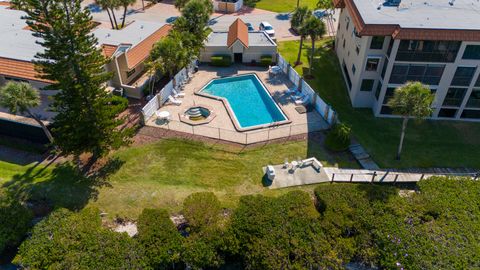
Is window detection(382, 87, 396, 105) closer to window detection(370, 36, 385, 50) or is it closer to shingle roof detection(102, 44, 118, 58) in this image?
window detection(370, 36, 385, 50)

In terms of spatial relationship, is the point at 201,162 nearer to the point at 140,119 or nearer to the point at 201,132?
the point at 201,132

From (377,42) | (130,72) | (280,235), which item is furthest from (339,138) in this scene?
(130,72)

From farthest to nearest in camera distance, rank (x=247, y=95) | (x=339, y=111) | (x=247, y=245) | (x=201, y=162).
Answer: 1. (x=247, y=95)
2. (x=339, y=111)
3. (x=201, y=162)
4. (x=247, y=245)

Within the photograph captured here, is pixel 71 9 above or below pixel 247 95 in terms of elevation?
above

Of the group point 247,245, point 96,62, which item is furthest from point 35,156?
point 247,245

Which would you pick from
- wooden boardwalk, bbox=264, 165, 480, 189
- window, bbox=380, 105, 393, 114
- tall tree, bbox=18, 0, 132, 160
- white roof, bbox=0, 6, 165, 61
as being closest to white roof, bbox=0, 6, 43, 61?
white roof, bbox=0, 6, 165, 61

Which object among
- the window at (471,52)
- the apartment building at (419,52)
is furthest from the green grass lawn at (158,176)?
the window at (471,52)
